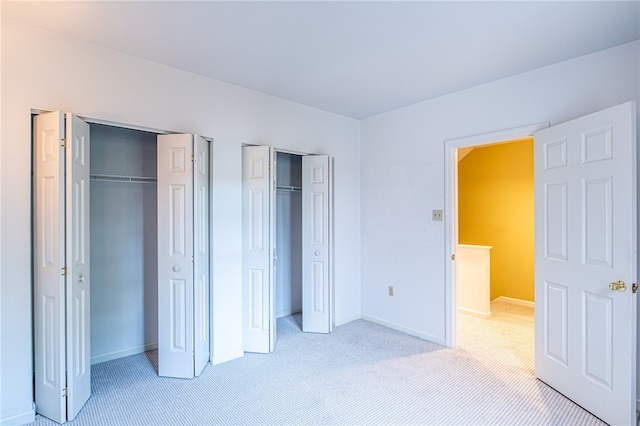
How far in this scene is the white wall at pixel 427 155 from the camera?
2.36m

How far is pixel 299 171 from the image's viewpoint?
4.29 metres

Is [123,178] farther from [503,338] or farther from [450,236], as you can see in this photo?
[503,338]

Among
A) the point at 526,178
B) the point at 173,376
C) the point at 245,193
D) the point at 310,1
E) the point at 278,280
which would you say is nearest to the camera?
the point at 310,1

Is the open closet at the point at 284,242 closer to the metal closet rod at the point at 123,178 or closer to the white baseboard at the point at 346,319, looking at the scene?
the white baseboard at the point at 346,319

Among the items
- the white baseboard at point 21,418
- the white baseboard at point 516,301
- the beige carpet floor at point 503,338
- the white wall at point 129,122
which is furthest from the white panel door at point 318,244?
the white baseboard at point 516,301

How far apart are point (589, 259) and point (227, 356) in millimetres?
3072

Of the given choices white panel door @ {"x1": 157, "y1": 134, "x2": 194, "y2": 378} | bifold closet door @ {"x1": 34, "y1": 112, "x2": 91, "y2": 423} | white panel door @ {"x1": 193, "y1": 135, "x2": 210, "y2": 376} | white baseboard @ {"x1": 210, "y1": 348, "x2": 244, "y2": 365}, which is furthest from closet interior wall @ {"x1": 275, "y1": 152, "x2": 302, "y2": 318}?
bifold closet door @ {"x1": 34, "y1": 112, "x2": 91, "y2": 423}

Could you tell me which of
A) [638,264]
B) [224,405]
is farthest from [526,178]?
[224,405]

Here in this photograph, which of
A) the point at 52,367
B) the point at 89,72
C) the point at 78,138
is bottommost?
the point at 52,367

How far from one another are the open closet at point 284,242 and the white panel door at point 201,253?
0.39m

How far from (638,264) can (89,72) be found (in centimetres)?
422

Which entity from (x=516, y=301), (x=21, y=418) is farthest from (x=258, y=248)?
(x=516, y=301)

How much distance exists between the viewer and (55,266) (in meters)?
2.00

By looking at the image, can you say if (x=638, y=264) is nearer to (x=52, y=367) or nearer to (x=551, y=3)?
(x=551, y=3)
